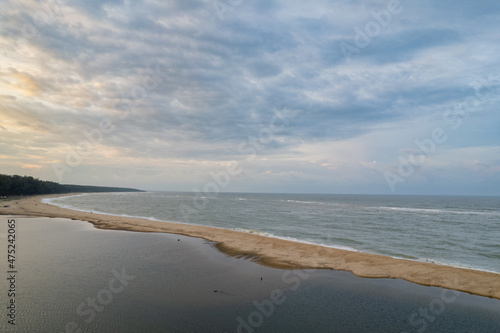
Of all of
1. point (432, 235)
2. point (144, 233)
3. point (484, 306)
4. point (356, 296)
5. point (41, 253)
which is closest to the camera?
point (484, 306)

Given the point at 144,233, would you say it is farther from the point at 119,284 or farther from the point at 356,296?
the point at 356,296

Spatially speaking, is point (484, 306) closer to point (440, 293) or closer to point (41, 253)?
point (440, 293)

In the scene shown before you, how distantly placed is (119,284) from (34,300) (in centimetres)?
375

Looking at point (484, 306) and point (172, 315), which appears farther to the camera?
point (484, 306)

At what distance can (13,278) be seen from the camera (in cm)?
1480

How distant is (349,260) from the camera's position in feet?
69.1

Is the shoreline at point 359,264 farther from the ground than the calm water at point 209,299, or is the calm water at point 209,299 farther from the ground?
the calm water at point 209,299

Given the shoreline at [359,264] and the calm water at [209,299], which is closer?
the calm water at [209,299]

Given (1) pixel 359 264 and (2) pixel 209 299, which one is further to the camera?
(1) pixel 359 264

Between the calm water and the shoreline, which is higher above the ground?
the calm water

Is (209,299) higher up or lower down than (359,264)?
higher up

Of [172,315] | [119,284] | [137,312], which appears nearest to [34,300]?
[119,284]

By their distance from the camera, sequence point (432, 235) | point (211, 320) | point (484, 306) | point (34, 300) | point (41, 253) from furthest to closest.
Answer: point (432, 235)
point (41, 253)
point (484, 306)
point (34, 300)
point (211, 320)

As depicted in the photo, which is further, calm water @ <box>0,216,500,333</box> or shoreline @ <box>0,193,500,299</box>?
shoreline @ <box>0,193,500,299</box>
